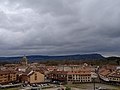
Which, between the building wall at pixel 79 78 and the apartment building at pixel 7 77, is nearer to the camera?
the apartment building at pixel 7 77

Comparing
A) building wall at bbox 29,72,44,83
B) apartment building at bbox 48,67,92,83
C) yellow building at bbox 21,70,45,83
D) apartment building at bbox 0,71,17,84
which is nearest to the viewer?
apartment building at bbox 0,71,17,84

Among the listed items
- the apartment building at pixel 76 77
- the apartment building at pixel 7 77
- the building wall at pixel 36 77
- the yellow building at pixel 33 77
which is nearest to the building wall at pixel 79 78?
the apartment building at pixel 76 77

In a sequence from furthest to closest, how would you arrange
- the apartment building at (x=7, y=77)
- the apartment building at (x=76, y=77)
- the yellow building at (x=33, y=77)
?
the apartment building at (x=76, y=77) → the yellow building at (x=33, y=77) → the apartment building at (x=7, y=77)

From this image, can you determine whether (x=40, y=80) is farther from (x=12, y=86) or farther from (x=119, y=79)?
(x=119, y=79)

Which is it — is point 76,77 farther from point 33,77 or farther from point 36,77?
point 33,77

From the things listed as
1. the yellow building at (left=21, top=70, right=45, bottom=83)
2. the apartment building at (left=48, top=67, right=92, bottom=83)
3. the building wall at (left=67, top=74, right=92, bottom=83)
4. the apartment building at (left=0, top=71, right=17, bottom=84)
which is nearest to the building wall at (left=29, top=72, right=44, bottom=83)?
the yellow building at (left=21, top=70, right=45, bottom=83)

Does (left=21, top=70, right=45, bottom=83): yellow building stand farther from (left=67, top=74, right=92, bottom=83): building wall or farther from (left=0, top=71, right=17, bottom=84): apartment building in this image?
(left=67, top=74, right=92, bottom=83): building wall

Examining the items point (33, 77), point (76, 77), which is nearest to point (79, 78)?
point (76, 77)

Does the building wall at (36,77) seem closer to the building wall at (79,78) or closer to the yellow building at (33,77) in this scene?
the yellow building at (33,77)

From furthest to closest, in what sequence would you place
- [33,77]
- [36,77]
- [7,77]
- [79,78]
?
[79,78] < [36,77] < [7,77] < [33,77]

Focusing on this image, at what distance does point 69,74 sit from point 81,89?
15.2 metres

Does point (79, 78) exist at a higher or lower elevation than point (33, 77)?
lower

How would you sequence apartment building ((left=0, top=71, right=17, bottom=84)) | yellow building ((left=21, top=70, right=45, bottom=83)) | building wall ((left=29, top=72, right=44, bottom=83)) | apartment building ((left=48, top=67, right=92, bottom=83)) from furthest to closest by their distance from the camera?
apartment building ((left=48, top=67, right=92, bottom=83)) < building wall ((left=29, top=72, right=44, bottom=83)) < yellow building ((left=21, top=70, right=45, bottom=83)) < apartment building ((left=0, top=71, right=17, bottom=84))

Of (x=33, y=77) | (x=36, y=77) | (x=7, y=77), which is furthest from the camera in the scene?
(x=36, y=77)
